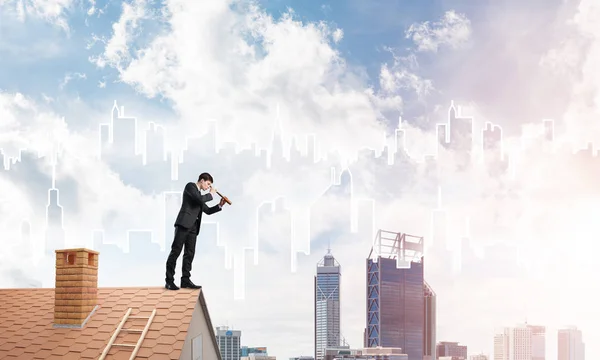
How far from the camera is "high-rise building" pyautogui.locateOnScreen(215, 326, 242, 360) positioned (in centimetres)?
10812

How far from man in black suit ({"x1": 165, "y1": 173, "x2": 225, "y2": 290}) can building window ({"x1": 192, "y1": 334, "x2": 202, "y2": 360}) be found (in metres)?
1.16

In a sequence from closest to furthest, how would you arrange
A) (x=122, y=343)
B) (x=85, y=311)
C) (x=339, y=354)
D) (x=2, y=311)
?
1. (x=122, y=343)
2. (x=85, y=311)
3. (x=2, y=311)
4. (x=339, y=354)

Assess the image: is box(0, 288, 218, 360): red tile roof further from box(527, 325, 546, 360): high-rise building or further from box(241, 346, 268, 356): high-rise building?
box(527, 325, 546, 360): high-rise building

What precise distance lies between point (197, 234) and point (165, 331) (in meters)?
2.37

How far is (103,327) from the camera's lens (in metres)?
12.4

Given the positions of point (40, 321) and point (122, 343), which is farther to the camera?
point (40, 321)

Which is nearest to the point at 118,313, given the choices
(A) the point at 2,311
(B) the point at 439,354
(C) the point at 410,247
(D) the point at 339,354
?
(A) the point at 2,311

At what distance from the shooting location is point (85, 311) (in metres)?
12.7

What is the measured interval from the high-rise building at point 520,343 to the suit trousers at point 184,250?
151 meters

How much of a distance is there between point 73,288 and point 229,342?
101732mm

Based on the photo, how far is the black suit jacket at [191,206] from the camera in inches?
512

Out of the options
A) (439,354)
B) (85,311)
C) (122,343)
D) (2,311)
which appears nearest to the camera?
(122,343)

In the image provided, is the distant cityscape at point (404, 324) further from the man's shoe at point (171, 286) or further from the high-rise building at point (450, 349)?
the man's shoe at point (171, 286)

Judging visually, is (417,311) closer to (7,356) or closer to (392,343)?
(392,343)
